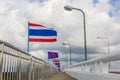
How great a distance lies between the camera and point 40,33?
29.2 m

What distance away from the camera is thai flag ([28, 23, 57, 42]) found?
2823cm

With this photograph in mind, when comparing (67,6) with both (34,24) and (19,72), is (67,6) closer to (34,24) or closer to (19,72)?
(34,24)

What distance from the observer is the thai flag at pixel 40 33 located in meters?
28.2

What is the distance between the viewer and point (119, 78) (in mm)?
9180

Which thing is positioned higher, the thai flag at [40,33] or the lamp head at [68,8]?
the lamp head at [68,8]

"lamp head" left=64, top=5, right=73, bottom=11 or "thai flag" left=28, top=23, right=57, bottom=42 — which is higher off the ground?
"lamp head" left=64, top=5, right=73, bottom=11

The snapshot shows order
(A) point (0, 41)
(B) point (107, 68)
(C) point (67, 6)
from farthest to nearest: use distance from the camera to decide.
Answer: (C) point (67, 6)
(B) point (107, 68)
(A) point (0, 41)

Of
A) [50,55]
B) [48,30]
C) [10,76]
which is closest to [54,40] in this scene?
[48,30]

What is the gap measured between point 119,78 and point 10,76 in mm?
3030

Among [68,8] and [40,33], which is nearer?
[40,33]

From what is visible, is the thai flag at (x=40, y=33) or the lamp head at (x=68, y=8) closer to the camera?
the thai flag at (x=40, y=33)

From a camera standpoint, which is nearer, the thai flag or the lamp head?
the thai flag

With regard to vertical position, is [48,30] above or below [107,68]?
above

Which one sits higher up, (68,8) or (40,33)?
(68,8)
